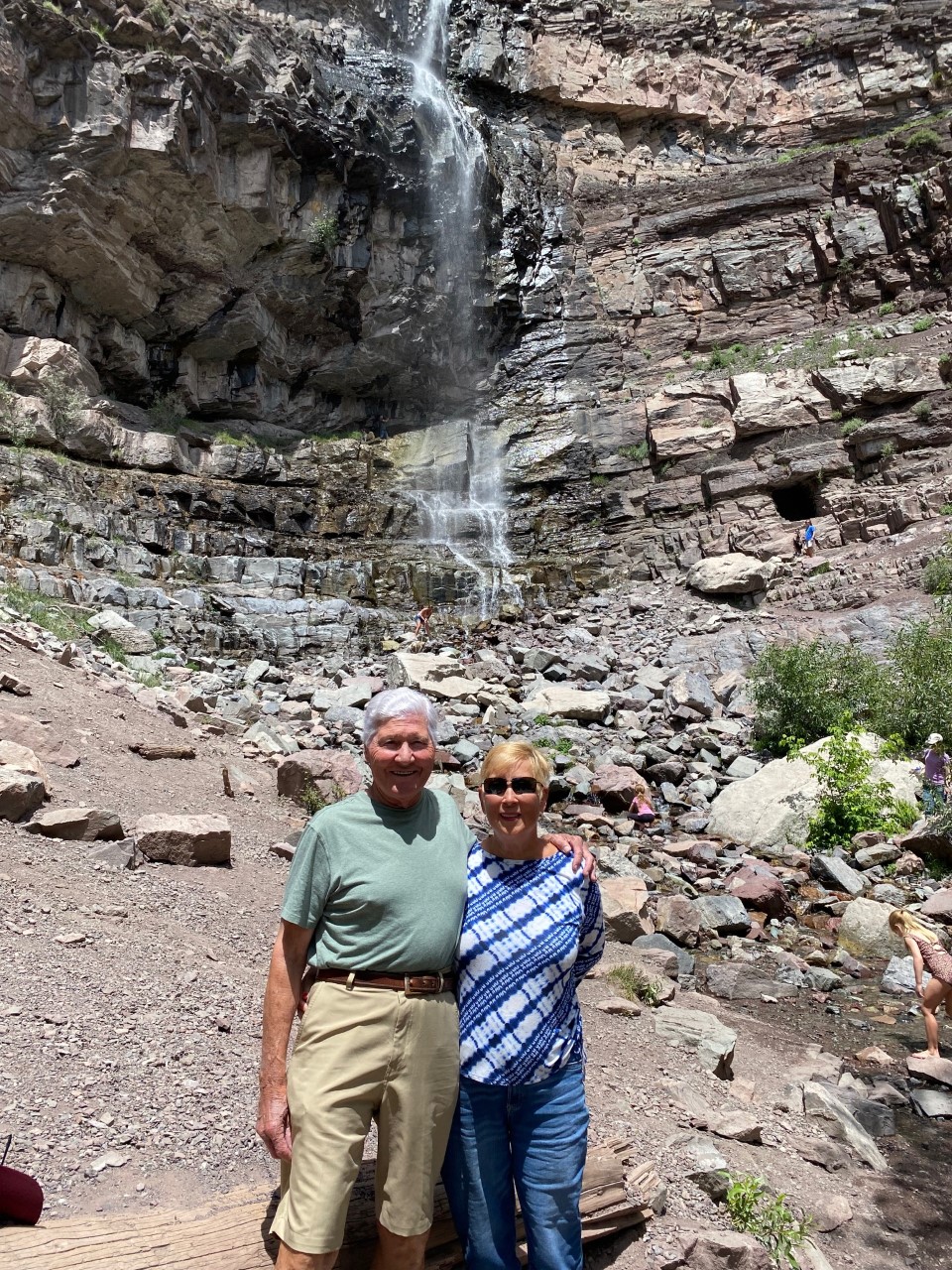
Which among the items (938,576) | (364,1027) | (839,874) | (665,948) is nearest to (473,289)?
(938,576)

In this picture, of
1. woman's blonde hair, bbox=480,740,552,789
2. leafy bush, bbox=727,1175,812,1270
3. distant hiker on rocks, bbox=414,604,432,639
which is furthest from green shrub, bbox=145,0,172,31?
leafy bush, bbox=727,1175,812,1270

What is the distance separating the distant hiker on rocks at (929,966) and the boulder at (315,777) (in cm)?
472

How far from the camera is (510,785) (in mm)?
2111

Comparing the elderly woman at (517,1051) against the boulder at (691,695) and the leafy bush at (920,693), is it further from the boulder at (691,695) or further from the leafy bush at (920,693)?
the boulder at (691,695)

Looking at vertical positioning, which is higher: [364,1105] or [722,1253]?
[364,1105]

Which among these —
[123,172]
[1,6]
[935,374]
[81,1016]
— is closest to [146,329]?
[123,172]

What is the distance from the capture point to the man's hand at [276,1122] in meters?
1.85

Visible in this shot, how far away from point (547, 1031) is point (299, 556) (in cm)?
2173

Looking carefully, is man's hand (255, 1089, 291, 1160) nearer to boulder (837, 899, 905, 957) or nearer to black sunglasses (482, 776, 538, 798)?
black sunglasses (482, 776, 538, 798)

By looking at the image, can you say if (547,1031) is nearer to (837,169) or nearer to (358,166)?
(358,166)

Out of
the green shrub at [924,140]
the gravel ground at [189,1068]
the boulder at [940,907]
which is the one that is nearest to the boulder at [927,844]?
the boulder at [940,907]

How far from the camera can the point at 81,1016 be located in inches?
119

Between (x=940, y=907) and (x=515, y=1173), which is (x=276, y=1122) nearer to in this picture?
(x=515, y=1173)

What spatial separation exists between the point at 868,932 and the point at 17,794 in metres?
6.44
